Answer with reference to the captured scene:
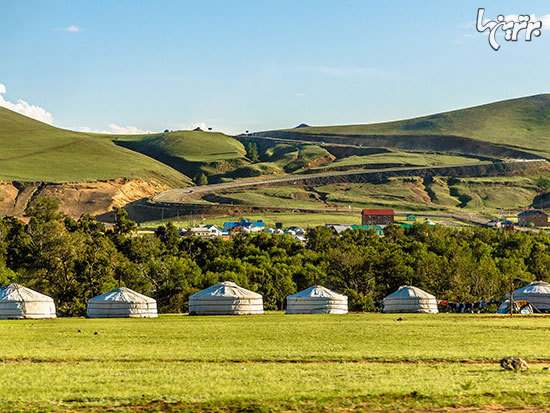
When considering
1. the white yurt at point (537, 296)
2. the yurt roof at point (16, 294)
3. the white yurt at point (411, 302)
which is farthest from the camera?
the white yurt at point (537, 296)

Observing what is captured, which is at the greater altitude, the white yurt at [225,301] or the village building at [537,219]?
the village building at [537,219]

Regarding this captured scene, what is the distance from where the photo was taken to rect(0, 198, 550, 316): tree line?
74625 millimetres

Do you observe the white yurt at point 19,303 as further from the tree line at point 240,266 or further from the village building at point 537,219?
the village building at point 537,219

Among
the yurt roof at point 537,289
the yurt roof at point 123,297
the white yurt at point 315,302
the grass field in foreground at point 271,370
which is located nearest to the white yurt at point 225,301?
the white yurt at point 315,302

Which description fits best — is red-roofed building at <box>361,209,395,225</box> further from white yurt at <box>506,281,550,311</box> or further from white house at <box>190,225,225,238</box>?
white yurt at <box>506,281,550,311</box>

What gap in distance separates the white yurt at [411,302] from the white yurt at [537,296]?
9212 mm

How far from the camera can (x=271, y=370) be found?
75.7 feet

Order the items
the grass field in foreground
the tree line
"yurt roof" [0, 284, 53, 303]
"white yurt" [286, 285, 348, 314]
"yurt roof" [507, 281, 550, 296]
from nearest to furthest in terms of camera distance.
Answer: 1. the grass field in foreground
2. "yurt roof" [0, 284, 53, 303]
3. "white yurt" [286, 285, 348, 314]
4. "yurt roof" [507, 281, 550, 296]
5. the tree line

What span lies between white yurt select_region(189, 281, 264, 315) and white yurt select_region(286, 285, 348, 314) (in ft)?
11.0

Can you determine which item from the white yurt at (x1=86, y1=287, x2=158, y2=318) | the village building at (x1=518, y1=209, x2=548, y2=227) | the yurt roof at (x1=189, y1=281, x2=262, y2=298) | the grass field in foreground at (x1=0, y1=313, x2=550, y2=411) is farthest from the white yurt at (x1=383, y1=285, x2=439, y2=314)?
the village building at (x1=518, y1=209, x2=548, y2=227)

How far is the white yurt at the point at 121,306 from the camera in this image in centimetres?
5816

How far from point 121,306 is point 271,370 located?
3683 centimetres

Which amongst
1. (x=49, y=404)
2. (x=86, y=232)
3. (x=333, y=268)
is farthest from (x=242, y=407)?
(x=86, y=232)

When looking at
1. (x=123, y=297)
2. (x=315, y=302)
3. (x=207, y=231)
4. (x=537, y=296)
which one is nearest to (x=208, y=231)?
(x=207, y=231)
